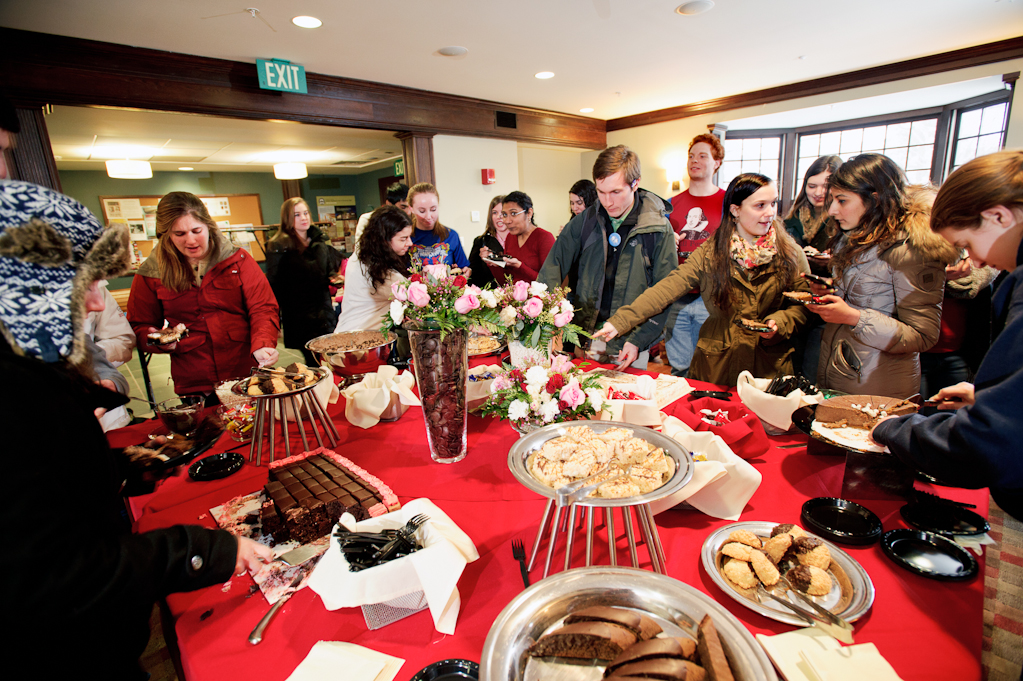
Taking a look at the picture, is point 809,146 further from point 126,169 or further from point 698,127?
point 126,169

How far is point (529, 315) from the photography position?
151 cm

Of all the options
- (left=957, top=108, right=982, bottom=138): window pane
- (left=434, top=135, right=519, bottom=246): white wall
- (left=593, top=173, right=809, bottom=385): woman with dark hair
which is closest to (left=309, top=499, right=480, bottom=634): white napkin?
(left=593, top=173, right=809, bottom=385): woman with dark hair

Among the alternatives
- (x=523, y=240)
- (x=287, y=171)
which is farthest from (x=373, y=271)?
(x=287, y=171)

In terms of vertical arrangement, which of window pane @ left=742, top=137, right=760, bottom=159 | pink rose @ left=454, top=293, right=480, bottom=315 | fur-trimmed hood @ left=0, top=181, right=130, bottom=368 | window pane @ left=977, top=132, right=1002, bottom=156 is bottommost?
pink rose @ left=454, top=293, right=480, bottom=315

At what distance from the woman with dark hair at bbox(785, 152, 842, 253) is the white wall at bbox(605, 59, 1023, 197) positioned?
10.8ft

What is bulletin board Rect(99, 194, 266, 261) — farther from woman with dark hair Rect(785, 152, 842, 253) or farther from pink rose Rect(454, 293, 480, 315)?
pink rose Rect(454, 293, 480, 315)

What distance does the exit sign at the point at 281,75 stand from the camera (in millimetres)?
4273

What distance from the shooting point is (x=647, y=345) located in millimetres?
2381

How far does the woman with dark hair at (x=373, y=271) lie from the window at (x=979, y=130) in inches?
248

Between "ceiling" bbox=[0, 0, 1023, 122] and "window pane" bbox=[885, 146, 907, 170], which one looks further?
"window pane" bbox=[885, 146, 907, 170]

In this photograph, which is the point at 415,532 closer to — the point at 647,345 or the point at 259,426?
the point at 259,426

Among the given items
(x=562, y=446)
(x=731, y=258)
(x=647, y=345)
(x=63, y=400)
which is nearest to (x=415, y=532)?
(x=562, y=446)

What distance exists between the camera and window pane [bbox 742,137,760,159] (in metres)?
7.71

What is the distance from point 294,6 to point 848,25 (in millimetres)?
4580
